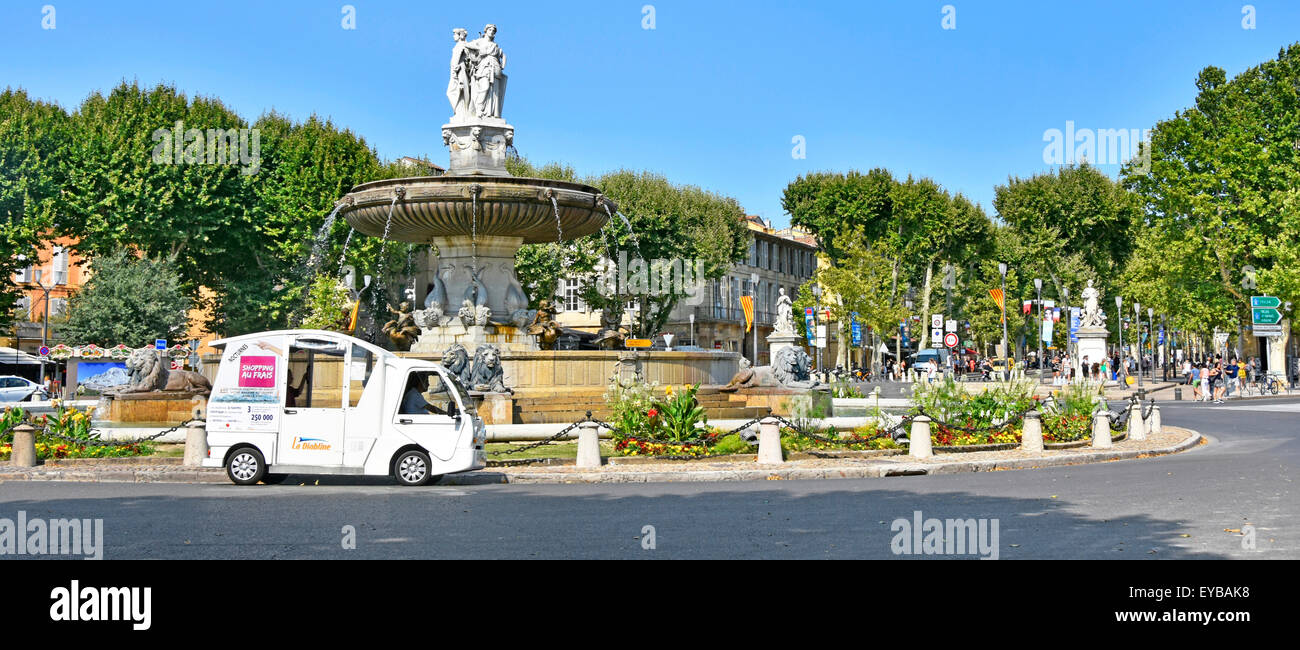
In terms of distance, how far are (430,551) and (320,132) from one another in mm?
40553

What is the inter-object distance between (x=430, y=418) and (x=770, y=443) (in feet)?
15.7

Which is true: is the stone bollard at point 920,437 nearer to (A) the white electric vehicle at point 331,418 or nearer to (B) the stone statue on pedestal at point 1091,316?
(A) the white electric vehicle at point 331,418

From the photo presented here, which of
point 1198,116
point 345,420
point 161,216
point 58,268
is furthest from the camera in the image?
point 58,268

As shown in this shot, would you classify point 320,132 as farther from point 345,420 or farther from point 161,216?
point 345,420

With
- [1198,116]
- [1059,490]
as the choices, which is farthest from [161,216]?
[1198,116]

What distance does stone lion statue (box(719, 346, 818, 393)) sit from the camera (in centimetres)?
2473

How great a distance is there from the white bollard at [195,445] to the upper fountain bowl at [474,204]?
7597 millimetres

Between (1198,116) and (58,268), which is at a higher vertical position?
(1198,116)

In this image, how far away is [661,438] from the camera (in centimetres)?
1570

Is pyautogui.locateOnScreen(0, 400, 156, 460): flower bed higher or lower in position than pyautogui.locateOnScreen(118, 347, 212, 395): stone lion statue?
lower

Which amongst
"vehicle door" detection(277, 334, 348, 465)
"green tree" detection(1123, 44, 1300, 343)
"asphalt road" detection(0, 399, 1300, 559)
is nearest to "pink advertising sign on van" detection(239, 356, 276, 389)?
"vehicle door" detection(277, 334, 348, 465)

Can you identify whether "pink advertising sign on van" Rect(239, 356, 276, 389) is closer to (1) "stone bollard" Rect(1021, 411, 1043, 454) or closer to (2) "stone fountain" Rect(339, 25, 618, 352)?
(2) "stone fountain" Rect(339, 25, 618, 352)

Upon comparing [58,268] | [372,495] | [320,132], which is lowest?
[372,495]

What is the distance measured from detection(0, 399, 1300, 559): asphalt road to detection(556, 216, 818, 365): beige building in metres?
58.4
